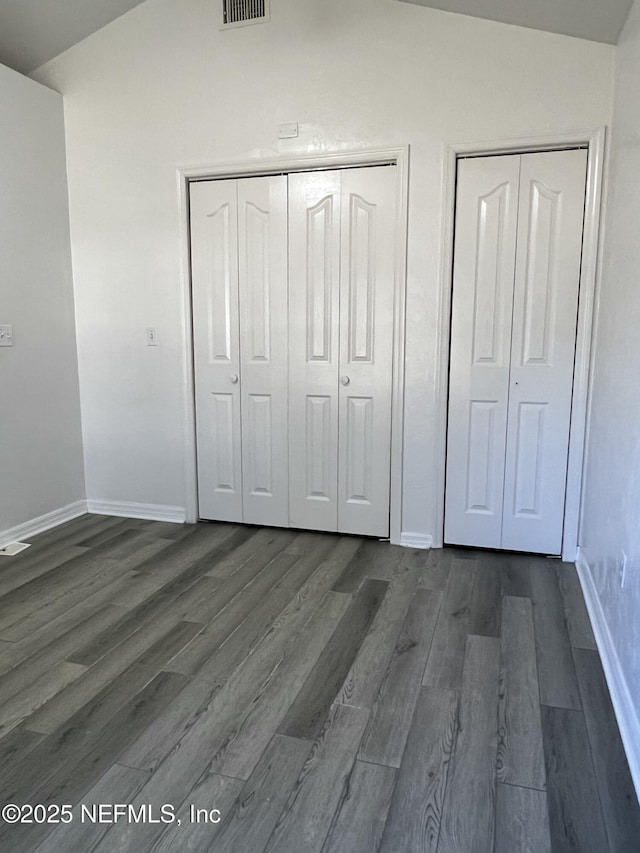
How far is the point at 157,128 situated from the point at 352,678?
306 centimetres

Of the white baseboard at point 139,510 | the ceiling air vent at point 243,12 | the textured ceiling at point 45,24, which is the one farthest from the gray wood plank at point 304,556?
the textured ceiling at point 45,24

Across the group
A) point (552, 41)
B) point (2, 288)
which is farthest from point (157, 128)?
point (552, 41)

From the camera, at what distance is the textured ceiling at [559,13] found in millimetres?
2316

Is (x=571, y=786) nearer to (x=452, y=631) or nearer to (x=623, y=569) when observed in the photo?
(x=623, y=569)

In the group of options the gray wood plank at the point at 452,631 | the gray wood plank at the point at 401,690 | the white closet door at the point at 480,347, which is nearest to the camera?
the gray wood plank at the point at 401,690

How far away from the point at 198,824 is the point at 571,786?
3.09ft

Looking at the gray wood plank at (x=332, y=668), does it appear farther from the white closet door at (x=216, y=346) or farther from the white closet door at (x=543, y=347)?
the white closet door at (x=216, y=346)

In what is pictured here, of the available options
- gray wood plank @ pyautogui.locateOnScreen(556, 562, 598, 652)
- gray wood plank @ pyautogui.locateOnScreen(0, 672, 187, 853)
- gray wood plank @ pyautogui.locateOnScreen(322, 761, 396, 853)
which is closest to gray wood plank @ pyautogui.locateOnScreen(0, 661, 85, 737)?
gray wood plank @ pyautogui.locateOnScreen(0, 672, 187, 853)

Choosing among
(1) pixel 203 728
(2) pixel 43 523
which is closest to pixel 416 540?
(1) pixel 203 728

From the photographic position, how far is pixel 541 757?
1.59m

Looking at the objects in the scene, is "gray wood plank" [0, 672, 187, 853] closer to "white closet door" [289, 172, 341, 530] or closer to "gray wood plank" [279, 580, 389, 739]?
"gray wood plank" [279, 580, 389, 739]

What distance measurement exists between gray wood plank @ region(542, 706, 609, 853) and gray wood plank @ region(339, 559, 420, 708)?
1.76ft

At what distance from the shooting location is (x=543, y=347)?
2.87m

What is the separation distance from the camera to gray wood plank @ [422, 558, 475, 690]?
6.47 feet
